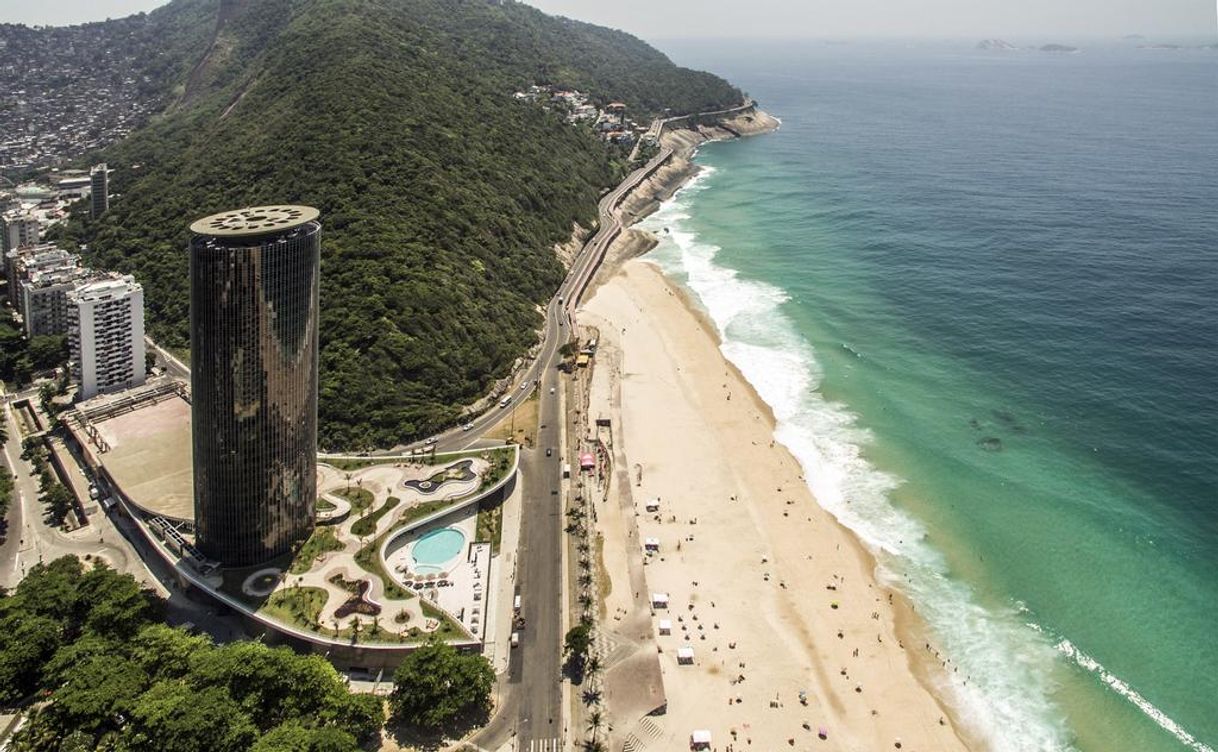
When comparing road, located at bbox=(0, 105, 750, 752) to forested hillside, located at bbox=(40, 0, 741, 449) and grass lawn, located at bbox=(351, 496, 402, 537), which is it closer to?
forested hillside, located at bbox=(40, 0, 741, 449)

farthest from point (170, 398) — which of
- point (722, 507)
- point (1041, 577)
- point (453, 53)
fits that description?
point (453, 53)

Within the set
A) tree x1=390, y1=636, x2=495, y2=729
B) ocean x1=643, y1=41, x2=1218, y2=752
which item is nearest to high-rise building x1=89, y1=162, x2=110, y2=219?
ocean x1=643, y1=41, x2=1218, y2=752

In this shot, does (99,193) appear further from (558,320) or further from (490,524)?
(490,524)

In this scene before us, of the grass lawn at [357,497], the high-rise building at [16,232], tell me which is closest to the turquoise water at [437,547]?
the grass lawn at [357,497]

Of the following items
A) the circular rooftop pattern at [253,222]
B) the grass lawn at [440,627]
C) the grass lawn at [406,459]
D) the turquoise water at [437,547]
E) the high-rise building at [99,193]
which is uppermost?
the circular rooftop pattern at [253,222]

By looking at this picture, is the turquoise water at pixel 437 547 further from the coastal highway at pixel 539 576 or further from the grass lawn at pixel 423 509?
the coastal highway at pixel 539 576

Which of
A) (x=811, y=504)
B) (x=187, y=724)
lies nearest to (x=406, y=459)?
(x=187, y=724)

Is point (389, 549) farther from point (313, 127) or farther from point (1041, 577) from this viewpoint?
point (313, 127)
